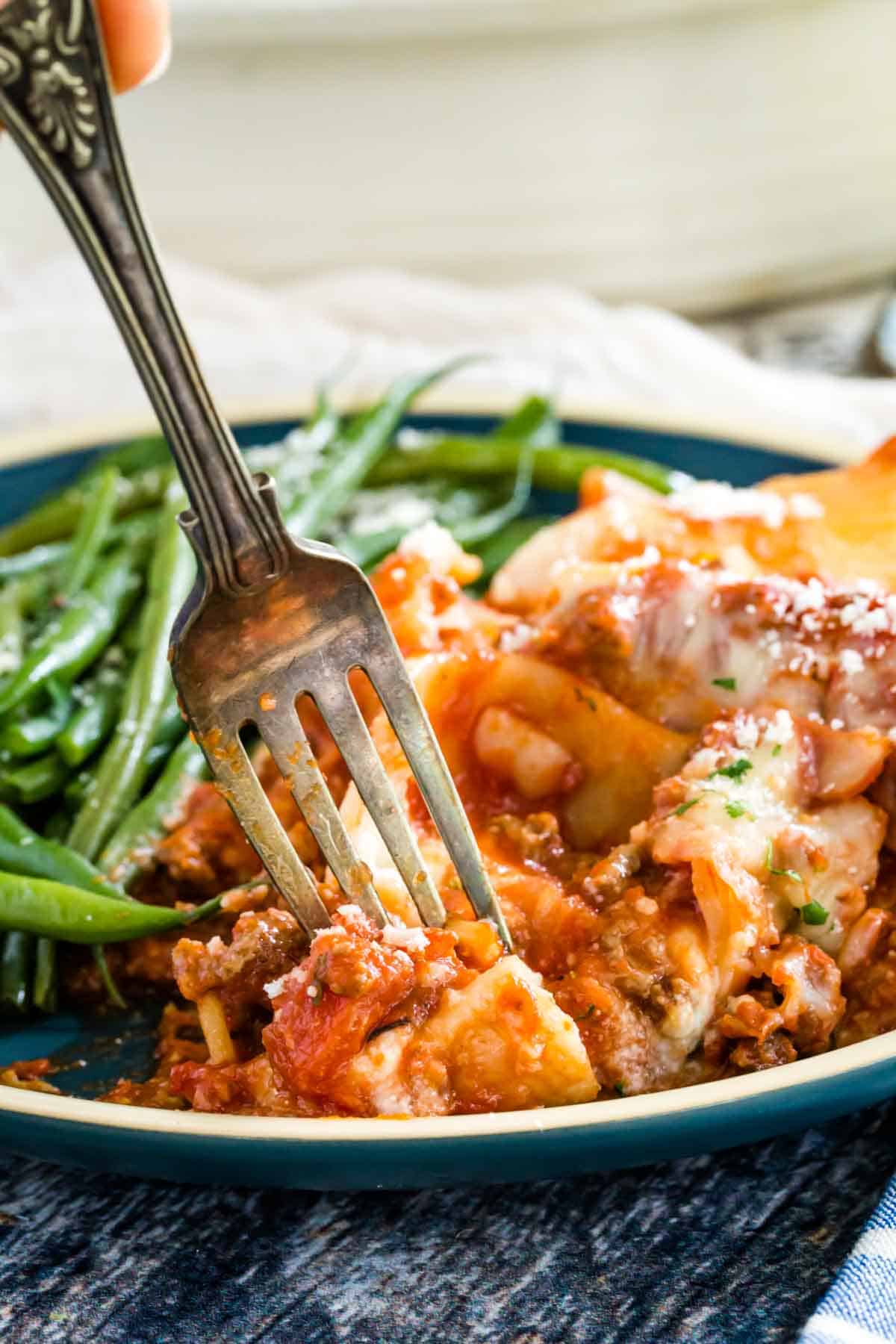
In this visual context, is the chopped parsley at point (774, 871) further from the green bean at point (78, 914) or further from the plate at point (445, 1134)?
the green bean at point (78, 914)

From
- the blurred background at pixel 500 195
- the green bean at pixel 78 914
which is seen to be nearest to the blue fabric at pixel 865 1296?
the green bean at pixel 78 914

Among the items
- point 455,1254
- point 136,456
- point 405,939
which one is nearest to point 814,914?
point 405,939

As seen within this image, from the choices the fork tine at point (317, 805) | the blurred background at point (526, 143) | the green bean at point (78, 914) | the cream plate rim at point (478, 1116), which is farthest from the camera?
the blurred background at point (526, 143)

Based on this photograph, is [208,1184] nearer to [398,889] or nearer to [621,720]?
[398,889]

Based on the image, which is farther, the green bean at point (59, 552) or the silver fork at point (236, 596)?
the green bean at point (59, 552)

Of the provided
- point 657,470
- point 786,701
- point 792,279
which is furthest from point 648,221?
point 786,701

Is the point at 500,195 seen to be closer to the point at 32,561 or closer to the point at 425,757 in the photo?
the point at 32,561
